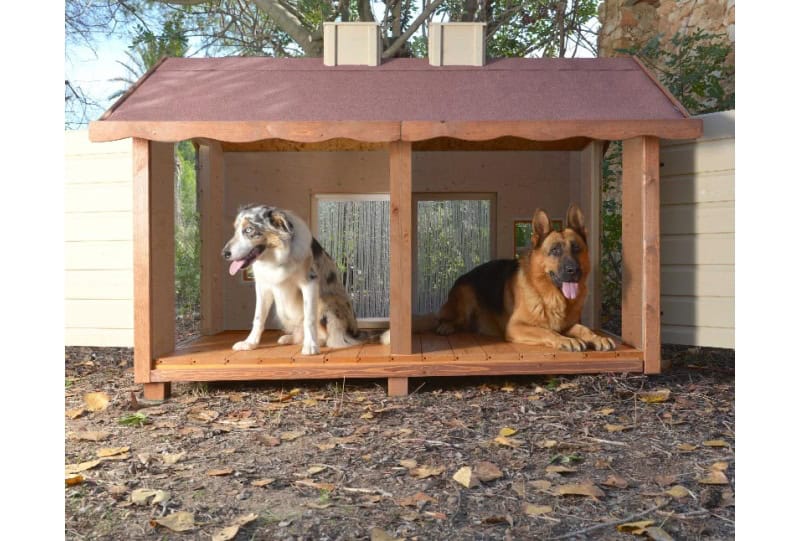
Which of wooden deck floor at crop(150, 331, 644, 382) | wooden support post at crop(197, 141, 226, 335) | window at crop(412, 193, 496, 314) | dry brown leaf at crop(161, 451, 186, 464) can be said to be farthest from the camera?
window at crop(412, 193, 496, 314)

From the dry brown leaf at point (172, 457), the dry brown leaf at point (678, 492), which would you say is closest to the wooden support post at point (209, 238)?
the dry brown leaf at point (172, 457)

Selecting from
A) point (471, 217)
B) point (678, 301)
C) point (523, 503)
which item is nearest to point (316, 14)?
point (471, 217)

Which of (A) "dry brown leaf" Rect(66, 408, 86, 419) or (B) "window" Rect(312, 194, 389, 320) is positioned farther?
(B) "window" Rect(312, 194, 389, 320)

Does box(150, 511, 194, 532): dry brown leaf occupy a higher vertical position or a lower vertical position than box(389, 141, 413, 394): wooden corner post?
lower

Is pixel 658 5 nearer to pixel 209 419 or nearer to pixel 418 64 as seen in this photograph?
pixel 418 64

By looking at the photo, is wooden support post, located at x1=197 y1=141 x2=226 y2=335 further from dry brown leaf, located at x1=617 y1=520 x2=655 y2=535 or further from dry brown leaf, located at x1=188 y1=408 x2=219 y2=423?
dry brown leaf, located at x1=617 y1=520 x2=655 y2=535

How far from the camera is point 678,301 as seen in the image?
605cm

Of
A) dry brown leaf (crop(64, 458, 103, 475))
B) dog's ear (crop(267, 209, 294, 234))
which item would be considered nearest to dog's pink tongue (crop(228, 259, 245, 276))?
dog's ear (crop(267, 209, 294, 234))

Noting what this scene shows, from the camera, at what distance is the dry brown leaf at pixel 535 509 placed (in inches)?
124

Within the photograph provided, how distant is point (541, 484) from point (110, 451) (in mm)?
2651

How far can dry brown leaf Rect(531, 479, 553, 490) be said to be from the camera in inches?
136

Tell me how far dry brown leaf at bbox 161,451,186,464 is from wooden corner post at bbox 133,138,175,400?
1.44 meters

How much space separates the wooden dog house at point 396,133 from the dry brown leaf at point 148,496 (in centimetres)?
192

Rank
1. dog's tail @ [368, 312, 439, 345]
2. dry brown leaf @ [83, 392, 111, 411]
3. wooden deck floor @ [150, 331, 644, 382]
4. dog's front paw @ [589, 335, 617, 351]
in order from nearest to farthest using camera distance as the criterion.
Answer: dry brown leaf @ [83, 392, 111, 411] → wooden deck floor @ [150, 331, 644, 382] → dog's front paw @ [589, 335, 617, 351] → dog's tail @ [368, 312, 439, 345]
